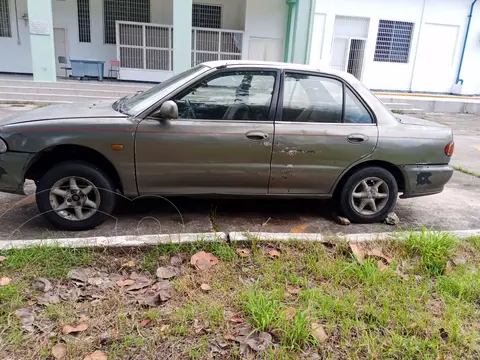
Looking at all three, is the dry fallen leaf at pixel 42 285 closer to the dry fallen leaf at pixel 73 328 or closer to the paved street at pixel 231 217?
the dry fallen leaf at pixel 73 328

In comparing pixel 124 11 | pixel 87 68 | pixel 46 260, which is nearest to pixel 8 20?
pixel 87 68

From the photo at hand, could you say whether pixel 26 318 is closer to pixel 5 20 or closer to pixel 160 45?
pixel 160 45

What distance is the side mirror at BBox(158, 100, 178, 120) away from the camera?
3800 mm

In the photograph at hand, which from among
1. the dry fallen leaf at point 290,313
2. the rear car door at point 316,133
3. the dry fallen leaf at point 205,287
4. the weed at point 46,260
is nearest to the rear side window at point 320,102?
the rear car door at point 316,133

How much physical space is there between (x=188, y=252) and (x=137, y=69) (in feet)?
44.0

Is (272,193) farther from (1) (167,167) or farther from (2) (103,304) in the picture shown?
(2) (103,304)

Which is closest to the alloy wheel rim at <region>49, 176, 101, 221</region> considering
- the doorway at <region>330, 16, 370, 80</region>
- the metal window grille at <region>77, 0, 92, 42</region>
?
the metal window grille at <region>77, 0, 92, 42</region>

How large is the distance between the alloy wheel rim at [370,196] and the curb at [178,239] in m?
0.55

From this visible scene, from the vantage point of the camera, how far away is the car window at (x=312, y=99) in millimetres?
4242

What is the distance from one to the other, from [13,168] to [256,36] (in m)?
13.9

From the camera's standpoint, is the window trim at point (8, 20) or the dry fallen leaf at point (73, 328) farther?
the window trim at point (8, 20)

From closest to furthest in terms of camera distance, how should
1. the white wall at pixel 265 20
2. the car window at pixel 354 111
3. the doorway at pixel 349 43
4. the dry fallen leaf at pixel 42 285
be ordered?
the dry fallen leaf at pixel 42 285 < the car window at pixel 354 111 < the white wall at pixel 265 20 < the doorway at pixel 349 43

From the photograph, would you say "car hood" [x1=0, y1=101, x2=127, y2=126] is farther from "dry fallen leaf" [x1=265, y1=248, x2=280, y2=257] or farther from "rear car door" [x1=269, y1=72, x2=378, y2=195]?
"dry fallen leaf" [x1=265, y1=248, x2=280, y2=257]

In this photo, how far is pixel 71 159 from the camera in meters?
3.96
